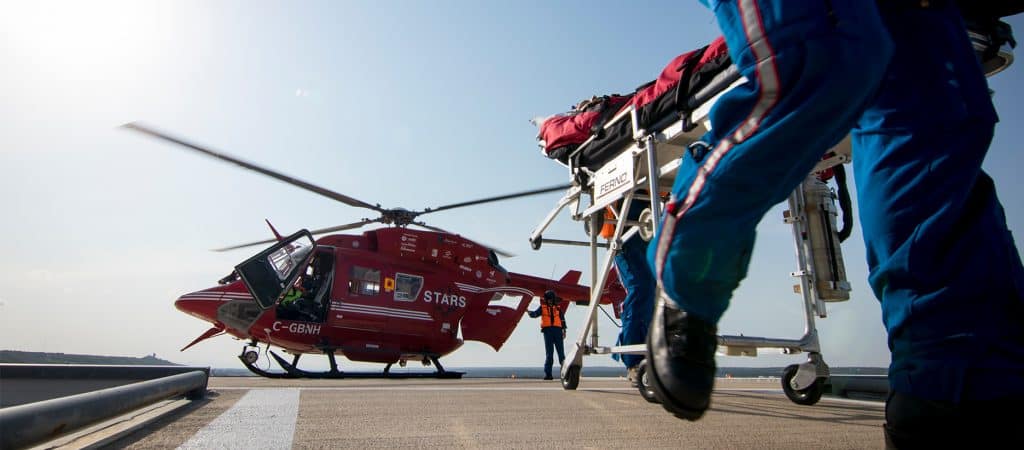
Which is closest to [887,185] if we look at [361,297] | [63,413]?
[63,413]

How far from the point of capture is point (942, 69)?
857 mm

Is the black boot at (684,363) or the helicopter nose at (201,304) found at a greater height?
the helicopter nose at (201,304)

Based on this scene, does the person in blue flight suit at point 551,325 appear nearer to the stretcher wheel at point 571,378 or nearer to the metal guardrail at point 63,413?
the stretcher wheel at point 571,378

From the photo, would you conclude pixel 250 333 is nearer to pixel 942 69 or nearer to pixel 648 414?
pixel 648 414

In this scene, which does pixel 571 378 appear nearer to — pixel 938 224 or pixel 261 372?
pixel 938 224

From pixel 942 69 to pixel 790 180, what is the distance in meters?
0.36

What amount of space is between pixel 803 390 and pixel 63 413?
2364mm

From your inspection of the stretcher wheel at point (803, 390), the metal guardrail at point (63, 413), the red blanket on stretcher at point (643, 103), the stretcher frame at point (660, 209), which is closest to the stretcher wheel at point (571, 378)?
the stretcher frame at point (660, 209)

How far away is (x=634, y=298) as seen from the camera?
2.84 metres

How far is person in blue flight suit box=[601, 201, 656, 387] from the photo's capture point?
2777 mm

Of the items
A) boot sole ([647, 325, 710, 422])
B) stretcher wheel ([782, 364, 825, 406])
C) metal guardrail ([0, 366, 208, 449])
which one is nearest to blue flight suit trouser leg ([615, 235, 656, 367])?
stretcher wheel ([782, 364, 825, 406])

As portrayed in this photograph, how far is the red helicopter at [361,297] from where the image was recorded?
7.32 m

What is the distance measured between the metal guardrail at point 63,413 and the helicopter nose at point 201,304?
7061mm

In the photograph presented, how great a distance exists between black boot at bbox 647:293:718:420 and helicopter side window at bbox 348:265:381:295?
749 cm
